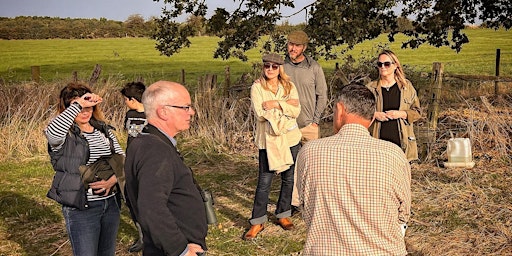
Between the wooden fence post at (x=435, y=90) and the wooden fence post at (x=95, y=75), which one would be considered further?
the wooden fence post at (x=95, y=75)

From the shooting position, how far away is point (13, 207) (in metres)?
7.75

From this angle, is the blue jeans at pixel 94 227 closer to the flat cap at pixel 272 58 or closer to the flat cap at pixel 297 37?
the flat cap at pixel 272 58

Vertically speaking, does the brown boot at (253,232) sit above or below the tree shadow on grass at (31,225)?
above

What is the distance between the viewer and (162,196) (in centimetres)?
285

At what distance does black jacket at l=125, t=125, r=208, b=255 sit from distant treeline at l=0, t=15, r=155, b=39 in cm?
5970

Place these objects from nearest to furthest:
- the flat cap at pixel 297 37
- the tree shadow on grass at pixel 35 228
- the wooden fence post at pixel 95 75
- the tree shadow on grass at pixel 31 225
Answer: the flat cap at pixel 297 37
the tree shadow on grass at pixel 35 228
the tree shadow on grass at pixel 31 225
the wooden fence post at pixel 95 75

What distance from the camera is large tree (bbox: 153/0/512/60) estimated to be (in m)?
10.8

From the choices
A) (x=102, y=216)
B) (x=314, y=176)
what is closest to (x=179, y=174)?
(x=314, y=176)

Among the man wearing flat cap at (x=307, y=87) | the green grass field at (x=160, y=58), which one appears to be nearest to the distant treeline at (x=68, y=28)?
the green grass field at (x=160, y=58)

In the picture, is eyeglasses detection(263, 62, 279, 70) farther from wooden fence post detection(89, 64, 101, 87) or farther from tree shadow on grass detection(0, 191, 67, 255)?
wooden fence post detection(89, 64, 101, 87)

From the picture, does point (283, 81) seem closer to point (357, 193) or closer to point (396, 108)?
point (396, 108)

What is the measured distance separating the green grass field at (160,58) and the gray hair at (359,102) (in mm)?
25022

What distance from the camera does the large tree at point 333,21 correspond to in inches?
427

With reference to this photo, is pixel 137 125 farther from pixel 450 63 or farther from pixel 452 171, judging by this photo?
pixel 450 63
